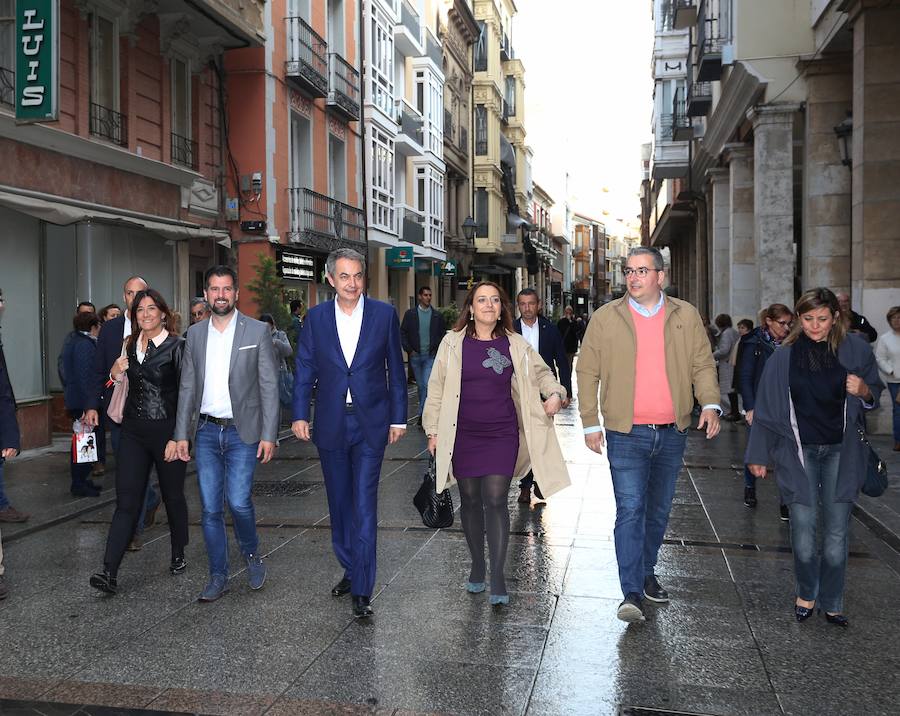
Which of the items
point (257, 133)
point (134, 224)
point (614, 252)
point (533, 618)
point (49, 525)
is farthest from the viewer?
point (614, 252)

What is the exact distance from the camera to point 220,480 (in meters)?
5.74

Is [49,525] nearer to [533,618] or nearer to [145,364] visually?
[145,364]

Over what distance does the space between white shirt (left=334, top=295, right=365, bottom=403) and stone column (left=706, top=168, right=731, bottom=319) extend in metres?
18.4

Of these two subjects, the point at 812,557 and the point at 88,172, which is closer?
the point at 812,557

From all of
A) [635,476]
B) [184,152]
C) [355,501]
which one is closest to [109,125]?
[184,152]

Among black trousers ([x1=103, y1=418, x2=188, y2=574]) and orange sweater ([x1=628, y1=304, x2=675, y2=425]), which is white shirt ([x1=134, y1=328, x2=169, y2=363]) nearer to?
black trousers ([x1=103, y1=418, x2=188, y2=574])

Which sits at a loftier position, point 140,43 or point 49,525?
point 140,43

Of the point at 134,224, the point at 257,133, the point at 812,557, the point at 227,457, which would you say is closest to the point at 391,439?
the point at 227,457

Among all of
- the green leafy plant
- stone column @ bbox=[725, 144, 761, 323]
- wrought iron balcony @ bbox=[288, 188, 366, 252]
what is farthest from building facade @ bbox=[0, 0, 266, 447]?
stone column @ bbox=[725, 144, 761, 323]

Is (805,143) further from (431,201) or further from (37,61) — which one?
(431,201)

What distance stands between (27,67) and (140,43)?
499 centimetres

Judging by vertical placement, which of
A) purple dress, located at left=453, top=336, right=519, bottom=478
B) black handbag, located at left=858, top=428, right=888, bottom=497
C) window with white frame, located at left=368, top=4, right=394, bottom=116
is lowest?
black handbag, located at left=858, top=428, right=888, bottom=497

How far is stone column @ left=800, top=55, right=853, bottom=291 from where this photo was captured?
47.6 ft

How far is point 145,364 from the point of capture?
5953 mm
